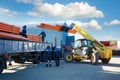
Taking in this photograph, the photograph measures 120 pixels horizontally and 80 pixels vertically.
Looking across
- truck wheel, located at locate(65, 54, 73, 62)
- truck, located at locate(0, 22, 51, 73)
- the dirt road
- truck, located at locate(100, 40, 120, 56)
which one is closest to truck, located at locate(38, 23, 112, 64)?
truck wheel, located at locate(65, 54, 73, 62)

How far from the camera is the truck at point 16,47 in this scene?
13894 mm

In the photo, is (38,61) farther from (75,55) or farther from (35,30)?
(35,30)

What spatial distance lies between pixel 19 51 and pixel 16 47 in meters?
0.81

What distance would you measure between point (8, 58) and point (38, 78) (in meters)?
3.23

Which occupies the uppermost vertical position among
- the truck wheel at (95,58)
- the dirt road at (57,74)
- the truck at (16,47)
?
the truck at (16,47)

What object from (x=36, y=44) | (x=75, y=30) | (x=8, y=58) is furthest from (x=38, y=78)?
(x=75, y=30)

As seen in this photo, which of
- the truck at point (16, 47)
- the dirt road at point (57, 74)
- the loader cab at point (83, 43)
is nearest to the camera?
the dirt road at point (57, 74)

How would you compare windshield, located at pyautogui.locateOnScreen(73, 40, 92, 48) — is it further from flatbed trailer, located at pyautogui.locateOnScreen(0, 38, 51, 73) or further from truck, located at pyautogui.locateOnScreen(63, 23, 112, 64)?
flatbed trailer, located at pyautogui.locateOnScreen(0, 38, 51, 73)

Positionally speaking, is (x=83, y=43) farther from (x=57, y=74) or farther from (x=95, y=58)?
(x=57, y=74)

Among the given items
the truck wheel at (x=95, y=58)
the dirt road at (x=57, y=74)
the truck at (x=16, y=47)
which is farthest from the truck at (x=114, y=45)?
the dirt road at (x=57, y=74)

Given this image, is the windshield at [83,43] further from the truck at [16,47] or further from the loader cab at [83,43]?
the truck at [16,47]

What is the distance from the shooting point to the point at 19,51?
16.7 metres

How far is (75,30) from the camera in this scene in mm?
25141

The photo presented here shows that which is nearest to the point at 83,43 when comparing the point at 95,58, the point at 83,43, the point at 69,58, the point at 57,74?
the point at 83,43
